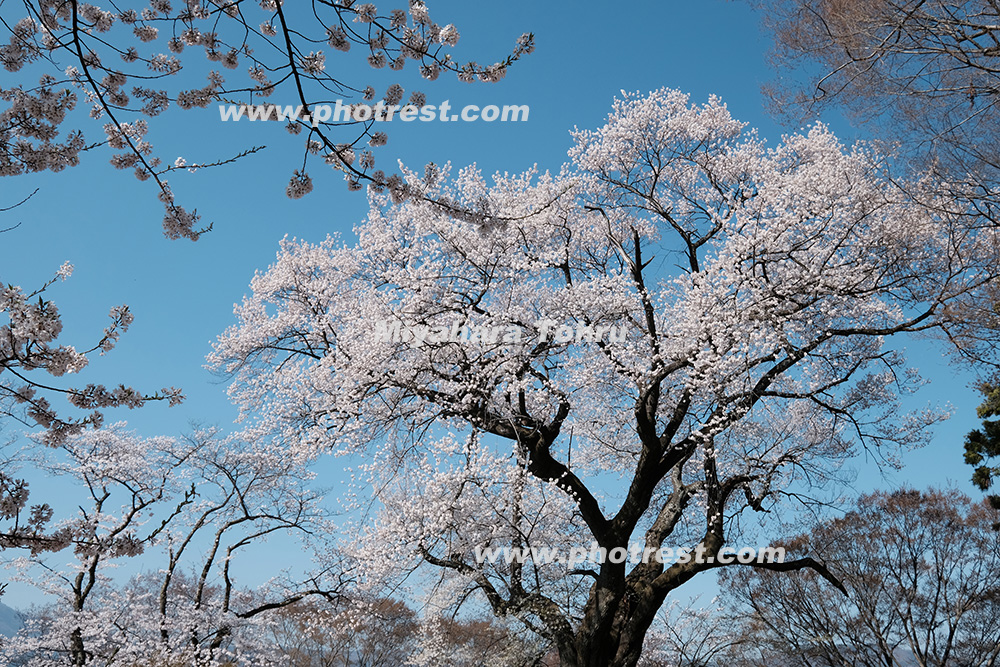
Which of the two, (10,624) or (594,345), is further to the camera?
(10,624)

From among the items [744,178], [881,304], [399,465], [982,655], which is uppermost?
[744,178]

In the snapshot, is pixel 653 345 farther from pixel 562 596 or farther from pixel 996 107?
pixel 996 107

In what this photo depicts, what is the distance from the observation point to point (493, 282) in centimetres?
907

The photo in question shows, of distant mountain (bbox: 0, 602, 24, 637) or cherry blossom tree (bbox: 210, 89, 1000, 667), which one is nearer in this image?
cherry blossom tree (bbox: 210, 89, 1000, 667)

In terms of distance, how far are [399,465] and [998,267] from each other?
24.6 ft

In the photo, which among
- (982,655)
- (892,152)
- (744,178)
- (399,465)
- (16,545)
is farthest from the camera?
(982,655)

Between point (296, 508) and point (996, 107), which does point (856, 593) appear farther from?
point (296, 508)

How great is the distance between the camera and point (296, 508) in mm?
11945

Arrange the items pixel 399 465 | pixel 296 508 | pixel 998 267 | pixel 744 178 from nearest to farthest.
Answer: pixel 998 267 → pixel 399 465 → pixel 744 178 → pixel 296 508

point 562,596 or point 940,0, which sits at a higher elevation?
point 940,0

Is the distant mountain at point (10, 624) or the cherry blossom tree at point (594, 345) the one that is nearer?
the cherry blossom tree at point (594, 345)

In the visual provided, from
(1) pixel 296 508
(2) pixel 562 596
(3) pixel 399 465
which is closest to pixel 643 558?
(2) pixel 562 596

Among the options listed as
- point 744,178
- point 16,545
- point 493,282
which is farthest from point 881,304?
point 16,545

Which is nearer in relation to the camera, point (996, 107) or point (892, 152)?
point (996, 107)
